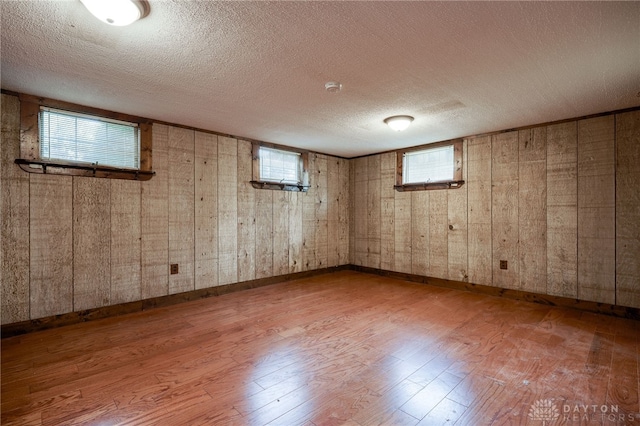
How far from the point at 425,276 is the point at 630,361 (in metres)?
2.68

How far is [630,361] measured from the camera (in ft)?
7.34

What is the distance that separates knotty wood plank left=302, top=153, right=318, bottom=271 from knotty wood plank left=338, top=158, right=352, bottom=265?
0.65m

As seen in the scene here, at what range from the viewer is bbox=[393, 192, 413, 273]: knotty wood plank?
5078 millimetres

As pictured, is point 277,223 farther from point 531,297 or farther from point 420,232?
point 531,297

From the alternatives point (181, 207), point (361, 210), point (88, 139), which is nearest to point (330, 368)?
point (181, 207)

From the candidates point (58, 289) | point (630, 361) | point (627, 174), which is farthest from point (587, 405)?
point (58, 289)

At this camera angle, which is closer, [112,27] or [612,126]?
[112,27]

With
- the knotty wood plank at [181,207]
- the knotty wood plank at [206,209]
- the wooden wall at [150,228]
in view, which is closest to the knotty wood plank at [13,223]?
the wooden wall at [150,228]

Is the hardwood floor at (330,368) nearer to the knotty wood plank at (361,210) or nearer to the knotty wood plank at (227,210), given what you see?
the knotty wood plank at (227,210)

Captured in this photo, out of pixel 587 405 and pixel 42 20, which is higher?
pixel 42 20

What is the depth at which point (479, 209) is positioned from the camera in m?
4.29

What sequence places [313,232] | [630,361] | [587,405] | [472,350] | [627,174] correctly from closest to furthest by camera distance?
[587,405], [630,361], [472,350], [627,174], [313,232]

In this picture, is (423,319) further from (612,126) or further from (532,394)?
(612,126)

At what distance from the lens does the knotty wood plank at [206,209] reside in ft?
13.1
